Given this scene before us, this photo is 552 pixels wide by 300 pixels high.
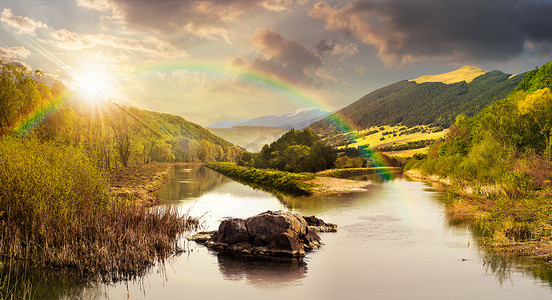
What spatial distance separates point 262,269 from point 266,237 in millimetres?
3327

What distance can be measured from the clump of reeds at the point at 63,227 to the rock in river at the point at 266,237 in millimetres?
3443

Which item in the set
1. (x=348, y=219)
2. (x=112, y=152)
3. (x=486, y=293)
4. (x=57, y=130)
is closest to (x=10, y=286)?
(x=486, y=293)

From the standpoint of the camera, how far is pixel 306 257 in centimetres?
A: 2139

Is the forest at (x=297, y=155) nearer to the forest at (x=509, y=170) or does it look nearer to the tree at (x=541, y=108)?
the forest at (x=509, y=170)

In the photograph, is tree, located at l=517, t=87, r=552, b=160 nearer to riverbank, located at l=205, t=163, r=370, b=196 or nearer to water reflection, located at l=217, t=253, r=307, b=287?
riverbank, located at l=205, t=163, r=370, b=196

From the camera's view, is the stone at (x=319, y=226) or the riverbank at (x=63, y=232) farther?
the stone at (x=319, y=226)

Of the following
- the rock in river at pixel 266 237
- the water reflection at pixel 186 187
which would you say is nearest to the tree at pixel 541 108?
the rock in river at pixel 266 237

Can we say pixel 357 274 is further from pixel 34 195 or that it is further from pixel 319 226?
pixel 34 195

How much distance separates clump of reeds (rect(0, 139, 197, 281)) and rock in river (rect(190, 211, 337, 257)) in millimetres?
3443

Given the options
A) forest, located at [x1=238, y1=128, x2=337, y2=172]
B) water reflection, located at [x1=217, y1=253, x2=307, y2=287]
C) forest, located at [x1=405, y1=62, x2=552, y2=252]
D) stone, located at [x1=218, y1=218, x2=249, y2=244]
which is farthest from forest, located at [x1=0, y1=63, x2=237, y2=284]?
forest, located at [x1=238, y1=128, x2=337, y2=172]

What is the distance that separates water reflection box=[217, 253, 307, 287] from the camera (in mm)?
17641

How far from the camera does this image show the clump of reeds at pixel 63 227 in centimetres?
1756

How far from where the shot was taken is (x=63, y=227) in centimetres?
1848

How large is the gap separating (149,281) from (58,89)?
48.4 meters
